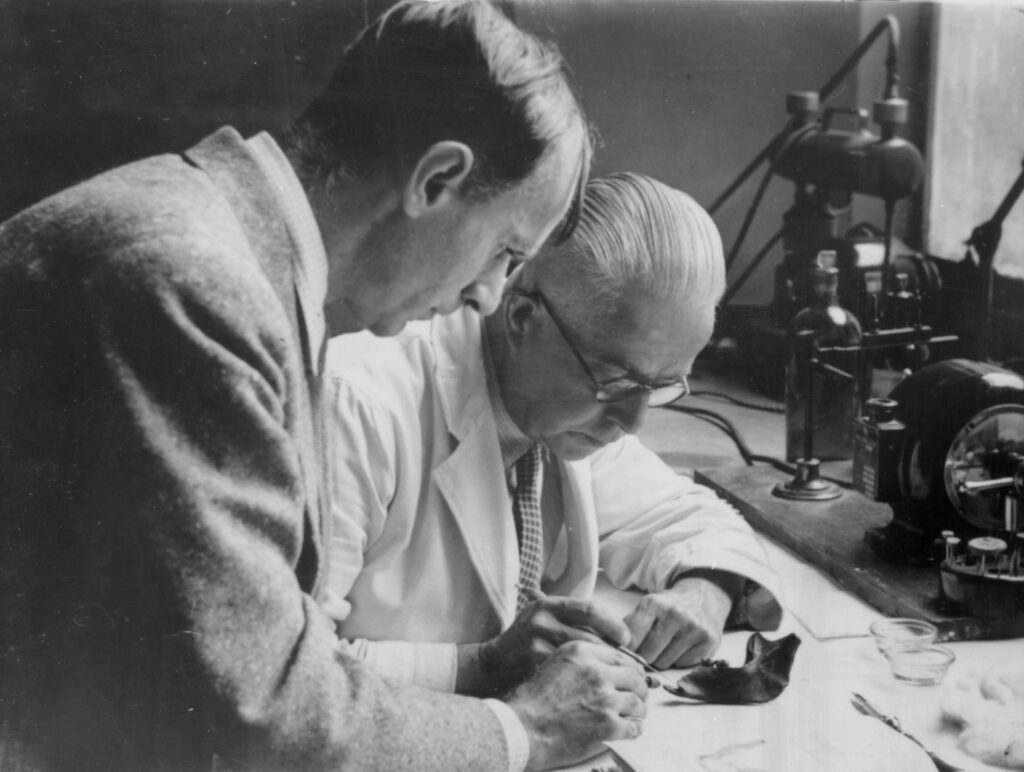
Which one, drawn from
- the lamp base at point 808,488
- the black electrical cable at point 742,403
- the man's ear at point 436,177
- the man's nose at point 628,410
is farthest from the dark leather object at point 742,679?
the black electrical cable at point 742,403

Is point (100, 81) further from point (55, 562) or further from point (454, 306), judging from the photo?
point (55, 562)

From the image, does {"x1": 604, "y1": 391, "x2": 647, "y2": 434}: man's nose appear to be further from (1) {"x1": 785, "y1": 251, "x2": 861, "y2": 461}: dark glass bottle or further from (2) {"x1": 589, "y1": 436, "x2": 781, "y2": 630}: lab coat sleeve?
(1) {"x1": 785, "y1": 251, "x2": 861, "y2": 461}: dark glass bottle

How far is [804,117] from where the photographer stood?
3.33 metres

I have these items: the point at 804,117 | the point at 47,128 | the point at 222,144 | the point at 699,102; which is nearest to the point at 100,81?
the point at 47,128

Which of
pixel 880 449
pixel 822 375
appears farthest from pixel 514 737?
pixel 822 375

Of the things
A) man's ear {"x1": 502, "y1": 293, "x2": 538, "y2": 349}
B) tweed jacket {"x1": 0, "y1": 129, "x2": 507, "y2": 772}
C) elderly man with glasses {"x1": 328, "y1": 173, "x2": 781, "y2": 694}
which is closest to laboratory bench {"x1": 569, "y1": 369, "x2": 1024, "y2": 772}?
elderly man with glasses {"x1": 328, "y1": 173, "x2": 781, "y2": 694}

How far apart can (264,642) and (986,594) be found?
135 cm

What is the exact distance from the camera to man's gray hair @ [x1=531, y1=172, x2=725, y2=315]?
1.68 meters

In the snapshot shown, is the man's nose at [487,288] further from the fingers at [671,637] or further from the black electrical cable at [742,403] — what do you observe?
the black electrical cable at [742,403]

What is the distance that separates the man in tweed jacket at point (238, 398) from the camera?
0.99 metres

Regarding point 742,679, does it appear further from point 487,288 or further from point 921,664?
point 487,288

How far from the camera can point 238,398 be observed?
1.00 metres

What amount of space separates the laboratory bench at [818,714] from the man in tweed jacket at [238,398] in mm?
87

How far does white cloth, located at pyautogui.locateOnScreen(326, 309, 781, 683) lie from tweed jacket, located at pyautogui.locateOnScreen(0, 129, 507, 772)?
41 centimetres
